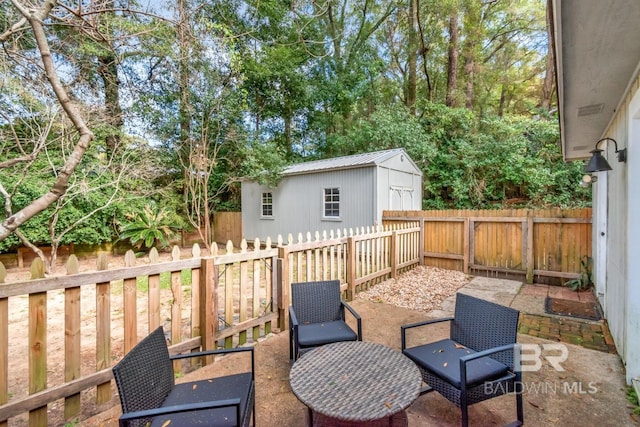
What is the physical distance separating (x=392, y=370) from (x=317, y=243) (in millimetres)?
2476

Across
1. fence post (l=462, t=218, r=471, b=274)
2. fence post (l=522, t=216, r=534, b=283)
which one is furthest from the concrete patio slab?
fence post (l=462, t=218, r=471, b=274)

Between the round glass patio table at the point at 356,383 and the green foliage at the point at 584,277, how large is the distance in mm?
5421

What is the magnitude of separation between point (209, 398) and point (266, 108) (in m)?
15.5

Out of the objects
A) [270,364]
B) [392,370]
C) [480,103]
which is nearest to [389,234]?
[270,364]

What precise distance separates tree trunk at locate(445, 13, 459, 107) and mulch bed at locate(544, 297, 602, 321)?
11.6 m

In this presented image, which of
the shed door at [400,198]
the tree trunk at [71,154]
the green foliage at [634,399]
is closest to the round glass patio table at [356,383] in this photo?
the green foliage at [634,399]

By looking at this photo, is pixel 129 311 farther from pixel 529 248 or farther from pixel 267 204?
pixel 267 204

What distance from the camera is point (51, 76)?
227 centimetres

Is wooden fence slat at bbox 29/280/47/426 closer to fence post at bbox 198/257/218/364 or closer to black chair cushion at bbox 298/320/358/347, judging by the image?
fence post at bbox 198/257/218/364

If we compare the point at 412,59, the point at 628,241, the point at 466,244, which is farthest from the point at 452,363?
the point at 412,59

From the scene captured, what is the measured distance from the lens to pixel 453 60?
1370 centimetres

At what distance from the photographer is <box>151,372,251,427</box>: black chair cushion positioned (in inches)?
59.4

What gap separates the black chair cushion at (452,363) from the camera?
190cm

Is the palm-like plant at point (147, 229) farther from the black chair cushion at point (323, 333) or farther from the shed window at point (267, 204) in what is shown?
the black chair cushion at point (323, 333)
